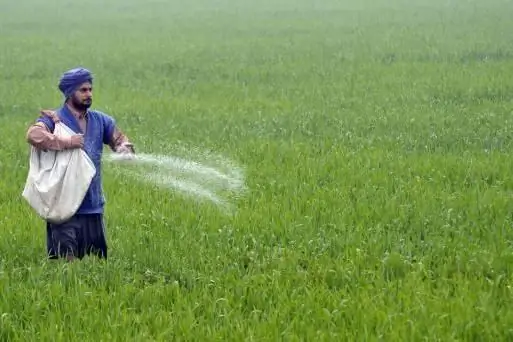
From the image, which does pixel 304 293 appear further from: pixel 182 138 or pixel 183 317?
pixel 182 138

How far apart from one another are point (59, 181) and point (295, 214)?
238 centimetres

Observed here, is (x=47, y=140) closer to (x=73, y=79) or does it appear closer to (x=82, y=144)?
(x=82, y=144)

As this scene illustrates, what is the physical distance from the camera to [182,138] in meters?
11.4

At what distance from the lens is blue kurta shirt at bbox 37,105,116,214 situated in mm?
5730

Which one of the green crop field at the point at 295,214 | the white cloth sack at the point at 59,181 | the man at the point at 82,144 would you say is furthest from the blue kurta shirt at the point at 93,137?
the green crop field at the point at 295,214

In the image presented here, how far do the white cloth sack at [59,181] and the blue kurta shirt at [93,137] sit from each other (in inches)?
4.3

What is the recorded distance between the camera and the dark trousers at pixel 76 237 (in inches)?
226

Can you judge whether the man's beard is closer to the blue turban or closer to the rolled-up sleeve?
the blue turban

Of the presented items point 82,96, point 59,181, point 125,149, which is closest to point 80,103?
point 82,96

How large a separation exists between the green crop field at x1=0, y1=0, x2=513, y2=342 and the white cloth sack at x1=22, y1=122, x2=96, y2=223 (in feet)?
1.41

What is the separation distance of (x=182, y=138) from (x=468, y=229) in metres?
5.53

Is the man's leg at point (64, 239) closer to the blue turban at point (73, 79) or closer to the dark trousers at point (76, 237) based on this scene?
the dark trousers at point (76, 237)

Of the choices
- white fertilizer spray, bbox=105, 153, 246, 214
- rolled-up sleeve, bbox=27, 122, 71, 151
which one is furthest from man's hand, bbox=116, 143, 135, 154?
white fertilizer spray, bbox=105, 153, 246, 214

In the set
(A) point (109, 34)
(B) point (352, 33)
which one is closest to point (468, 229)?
(B) point (352, 33)
